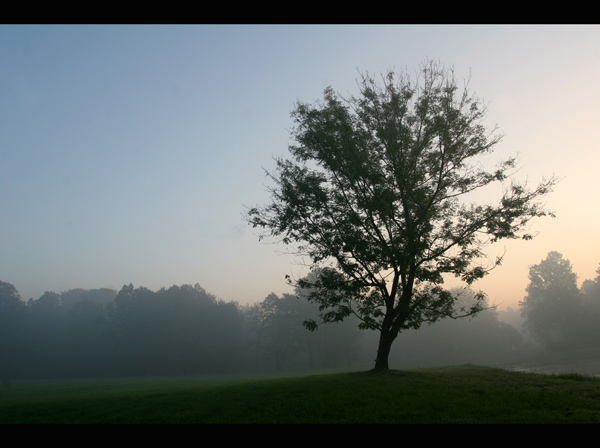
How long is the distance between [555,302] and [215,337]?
7716cm

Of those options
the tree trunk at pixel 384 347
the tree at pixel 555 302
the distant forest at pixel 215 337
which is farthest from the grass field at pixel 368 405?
the tree at pixel 555 302

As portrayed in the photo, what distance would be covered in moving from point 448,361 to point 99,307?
95.6m

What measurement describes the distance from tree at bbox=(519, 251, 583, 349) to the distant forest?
251mm

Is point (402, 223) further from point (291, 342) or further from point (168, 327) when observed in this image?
point (168, 327)

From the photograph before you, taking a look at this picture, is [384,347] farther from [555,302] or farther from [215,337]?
[215,337]

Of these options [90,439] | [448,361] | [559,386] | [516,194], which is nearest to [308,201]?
[516,194]

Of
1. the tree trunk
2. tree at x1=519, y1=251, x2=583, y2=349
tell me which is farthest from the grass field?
tree at x1=519, y1=251, x2=583, y2=349

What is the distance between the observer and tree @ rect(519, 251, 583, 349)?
74.8 metres

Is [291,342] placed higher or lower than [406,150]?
lower

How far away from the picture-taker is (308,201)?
20.5 m

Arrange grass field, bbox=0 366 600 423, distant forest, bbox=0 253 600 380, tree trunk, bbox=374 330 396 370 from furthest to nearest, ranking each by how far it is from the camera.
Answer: distant forest, bbox=0 253 600 380, tree trunk, bbox=374 330 396 370, grass field, bbox=0 366 600 423

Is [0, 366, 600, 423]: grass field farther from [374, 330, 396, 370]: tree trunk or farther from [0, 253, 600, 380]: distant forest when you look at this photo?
[0, 253, 600, 380]: distant forest

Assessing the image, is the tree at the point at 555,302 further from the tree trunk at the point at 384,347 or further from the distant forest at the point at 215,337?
the tree trunk at the point at 384,347
